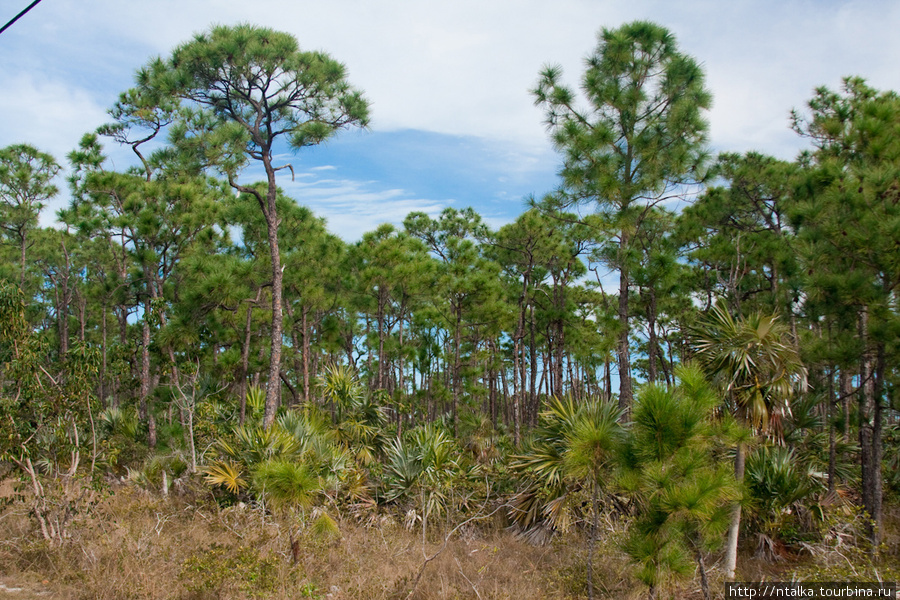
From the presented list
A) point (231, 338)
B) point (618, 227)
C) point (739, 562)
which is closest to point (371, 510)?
point (739, 562)

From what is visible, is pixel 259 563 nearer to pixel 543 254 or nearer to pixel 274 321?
pixel 274 321

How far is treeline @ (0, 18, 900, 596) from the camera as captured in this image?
31.7 feet

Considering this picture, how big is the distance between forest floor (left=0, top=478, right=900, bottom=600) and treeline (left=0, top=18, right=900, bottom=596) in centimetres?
172

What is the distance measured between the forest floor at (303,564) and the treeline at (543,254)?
5.64 ft

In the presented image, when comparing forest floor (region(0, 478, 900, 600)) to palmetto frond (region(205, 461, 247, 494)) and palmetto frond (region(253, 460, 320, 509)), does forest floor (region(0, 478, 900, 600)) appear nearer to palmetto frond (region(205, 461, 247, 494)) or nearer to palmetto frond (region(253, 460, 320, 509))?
palmetto frond (region(205, 461, 247, 494))

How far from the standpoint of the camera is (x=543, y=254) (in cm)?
2306

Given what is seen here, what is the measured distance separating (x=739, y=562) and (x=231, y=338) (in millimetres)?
15370

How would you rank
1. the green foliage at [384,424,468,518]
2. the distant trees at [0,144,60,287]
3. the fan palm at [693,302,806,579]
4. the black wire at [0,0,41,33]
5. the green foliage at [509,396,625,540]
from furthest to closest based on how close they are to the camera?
1. the distant trees at [0,144,60,287]
2. the green foliage at [384,424,468,518]
3. the green foliage at [509,396,625,540]
4. the fan palm at [693,302,806,579]
5. the black wire at [0,0,41,33]

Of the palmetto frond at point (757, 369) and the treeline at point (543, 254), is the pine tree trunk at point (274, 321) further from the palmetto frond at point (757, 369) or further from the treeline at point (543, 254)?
the palmetto frond at point (757, 369)

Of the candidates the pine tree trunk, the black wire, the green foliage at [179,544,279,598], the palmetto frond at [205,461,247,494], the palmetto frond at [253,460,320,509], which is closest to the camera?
the black wire

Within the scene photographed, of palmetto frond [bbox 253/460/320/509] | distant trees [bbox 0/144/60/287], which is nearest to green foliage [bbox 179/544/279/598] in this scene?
palmetto frond [bbox 253/460/320/509]

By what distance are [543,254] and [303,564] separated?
17.2 metres

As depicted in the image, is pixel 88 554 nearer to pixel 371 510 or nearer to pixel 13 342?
pixel 13 342

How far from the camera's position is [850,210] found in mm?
10094
